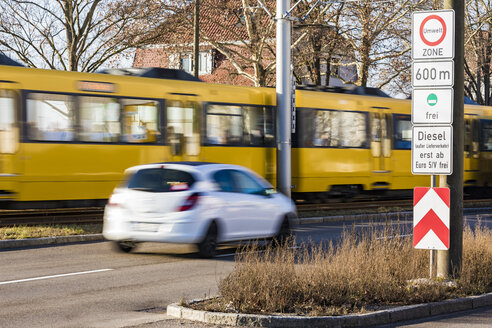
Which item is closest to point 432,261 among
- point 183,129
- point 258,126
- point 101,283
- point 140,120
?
point 101,283

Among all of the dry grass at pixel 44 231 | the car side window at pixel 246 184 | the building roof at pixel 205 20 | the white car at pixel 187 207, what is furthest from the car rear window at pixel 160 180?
the building roof at pixel 205 20

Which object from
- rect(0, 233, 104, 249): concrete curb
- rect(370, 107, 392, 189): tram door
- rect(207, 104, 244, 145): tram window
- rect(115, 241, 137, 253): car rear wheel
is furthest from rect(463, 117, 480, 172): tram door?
rect(115, 241, 137, 253): car rear wheel

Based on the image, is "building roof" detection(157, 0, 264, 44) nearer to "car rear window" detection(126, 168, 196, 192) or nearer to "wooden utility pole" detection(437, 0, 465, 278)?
"car rear window" detection(126, 168, 196, 192)

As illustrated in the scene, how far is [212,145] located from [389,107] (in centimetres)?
778

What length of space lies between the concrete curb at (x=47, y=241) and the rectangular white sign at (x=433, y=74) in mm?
8045

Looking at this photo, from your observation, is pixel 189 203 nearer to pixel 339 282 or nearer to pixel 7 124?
pixel 339 282

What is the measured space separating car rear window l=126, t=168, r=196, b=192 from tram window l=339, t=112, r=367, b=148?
43.7 ft

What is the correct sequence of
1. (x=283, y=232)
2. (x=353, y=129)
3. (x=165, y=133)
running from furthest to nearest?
(x=353, y=129) < (x=165, y=133) < (x=283, y=232)

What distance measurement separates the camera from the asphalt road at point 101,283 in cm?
852

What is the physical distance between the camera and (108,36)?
3634cm

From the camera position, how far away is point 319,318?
26.0 feet

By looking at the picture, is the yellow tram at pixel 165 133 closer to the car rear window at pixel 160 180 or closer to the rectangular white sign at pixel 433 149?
the car rear window at pixel 160 180

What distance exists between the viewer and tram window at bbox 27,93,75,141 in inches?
755

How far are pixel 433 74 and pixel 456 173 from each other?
1256 millimetres
